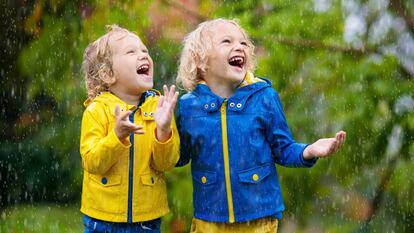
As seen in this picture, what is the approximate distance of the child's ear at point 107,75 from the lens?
2.96m

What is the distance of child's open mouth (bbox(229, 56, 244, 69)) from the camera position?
2.92 metres

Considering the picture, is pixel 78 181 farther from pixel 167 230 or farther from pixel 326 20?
pixel 326 20

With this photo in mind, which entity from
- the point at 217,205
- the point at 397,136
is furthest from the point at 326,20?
the point at 217,205

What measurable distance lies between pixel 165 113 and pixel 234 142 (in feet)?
1.12

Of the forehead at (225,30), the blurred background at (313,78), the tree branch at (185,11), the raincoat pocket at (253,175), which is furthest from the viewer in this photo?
the tree branch at (185,11)

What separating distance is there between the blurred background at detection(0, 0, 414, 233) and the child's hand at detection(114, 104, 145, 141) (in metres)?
2.01

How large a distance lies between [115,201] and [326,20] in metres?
2.47

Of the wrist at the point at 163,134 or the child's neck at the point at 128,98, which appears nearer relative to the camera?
the wrist at the point at 163,134

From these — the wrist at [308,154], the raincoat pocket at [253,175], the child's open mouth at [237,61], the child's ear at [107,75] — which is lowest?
the raincoat pocket at [253,175]

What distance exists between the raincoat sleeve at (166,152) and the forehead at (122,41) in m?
0.40

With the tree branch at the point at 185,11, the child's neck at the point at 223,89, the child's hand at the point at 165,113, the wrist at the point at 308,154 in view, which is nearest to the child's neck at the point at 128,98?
the child's hand at the point at 165,113

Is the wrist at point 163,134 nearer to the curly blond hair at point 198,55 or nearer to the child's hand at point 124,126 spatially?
the child's hand at point 124,126

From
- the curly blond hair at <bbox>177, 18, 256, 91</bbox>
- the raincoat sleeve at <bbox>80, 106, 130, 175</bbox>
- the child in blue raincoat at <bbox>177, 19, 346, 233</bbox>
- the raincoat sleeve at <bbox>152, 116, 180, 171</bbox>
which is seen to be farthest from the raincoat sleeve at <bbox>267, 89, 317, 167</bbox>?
the raincoat sleeve at <bbox>80, 106, 130, 175</bbox>

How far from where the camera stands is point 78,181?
5.36m
